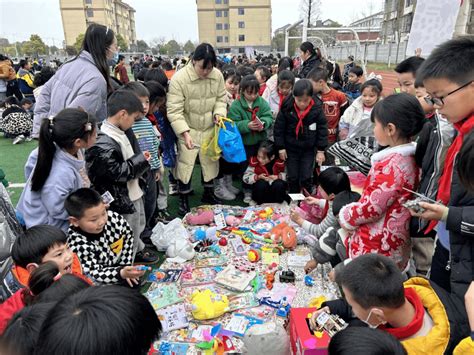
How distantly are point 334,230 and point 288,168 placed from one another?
5.71 feet

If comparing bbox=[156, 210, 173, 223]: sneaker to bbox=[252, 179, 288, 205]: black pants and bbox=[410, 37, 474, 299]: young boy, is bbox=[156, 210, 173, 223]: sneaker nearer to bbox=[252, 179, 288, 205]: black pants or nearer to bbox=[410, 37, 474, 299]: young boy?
bbox=[252, 179, 288, 205]: black pants

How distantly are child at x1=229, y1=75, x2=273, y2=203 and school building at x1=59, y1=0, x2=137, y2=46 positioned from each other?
46605 millimetres

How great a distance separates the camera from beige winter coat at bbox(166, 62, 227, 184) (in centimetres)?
376

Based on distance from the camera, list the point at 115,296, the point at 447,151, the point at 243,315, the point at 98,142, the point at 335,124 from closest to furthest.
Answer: the point at 115,296 → the point at 447,151 → the point at 243,315 → the point at 98,142 → the point at 335,124

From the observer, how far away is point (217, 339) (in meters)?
2.16

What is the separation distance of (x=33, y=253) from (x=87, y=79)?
1.57m

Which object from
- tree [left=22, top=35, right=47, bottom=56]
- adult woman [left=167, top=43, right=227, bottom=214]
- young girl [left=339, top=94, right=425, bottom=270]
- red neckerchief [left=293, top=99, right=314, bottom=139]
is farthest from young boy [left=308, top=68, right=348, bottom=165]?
tree [left=22, top=35, right=47, bottom=56]

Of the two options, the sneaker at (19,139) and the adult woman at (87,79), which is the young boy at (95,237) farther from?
the sneaker at (19,139)

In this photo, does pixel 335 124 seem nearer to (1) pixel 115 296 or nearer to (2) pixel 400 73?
(2) pixel 400 73

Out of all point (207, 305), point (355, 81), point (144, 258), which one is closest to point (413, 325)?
point (207, 305)

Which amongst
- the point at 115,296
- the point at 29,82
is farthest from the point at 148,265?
the point at 29,82

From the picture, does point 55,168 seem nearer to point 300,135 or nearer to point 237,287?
point 237,287

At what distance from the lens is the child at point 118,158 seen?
257cm

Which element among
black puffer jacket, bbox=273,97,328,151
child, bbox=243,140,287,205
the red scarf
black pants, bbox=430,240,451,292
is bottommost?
child, bbox=243,140,287,205
